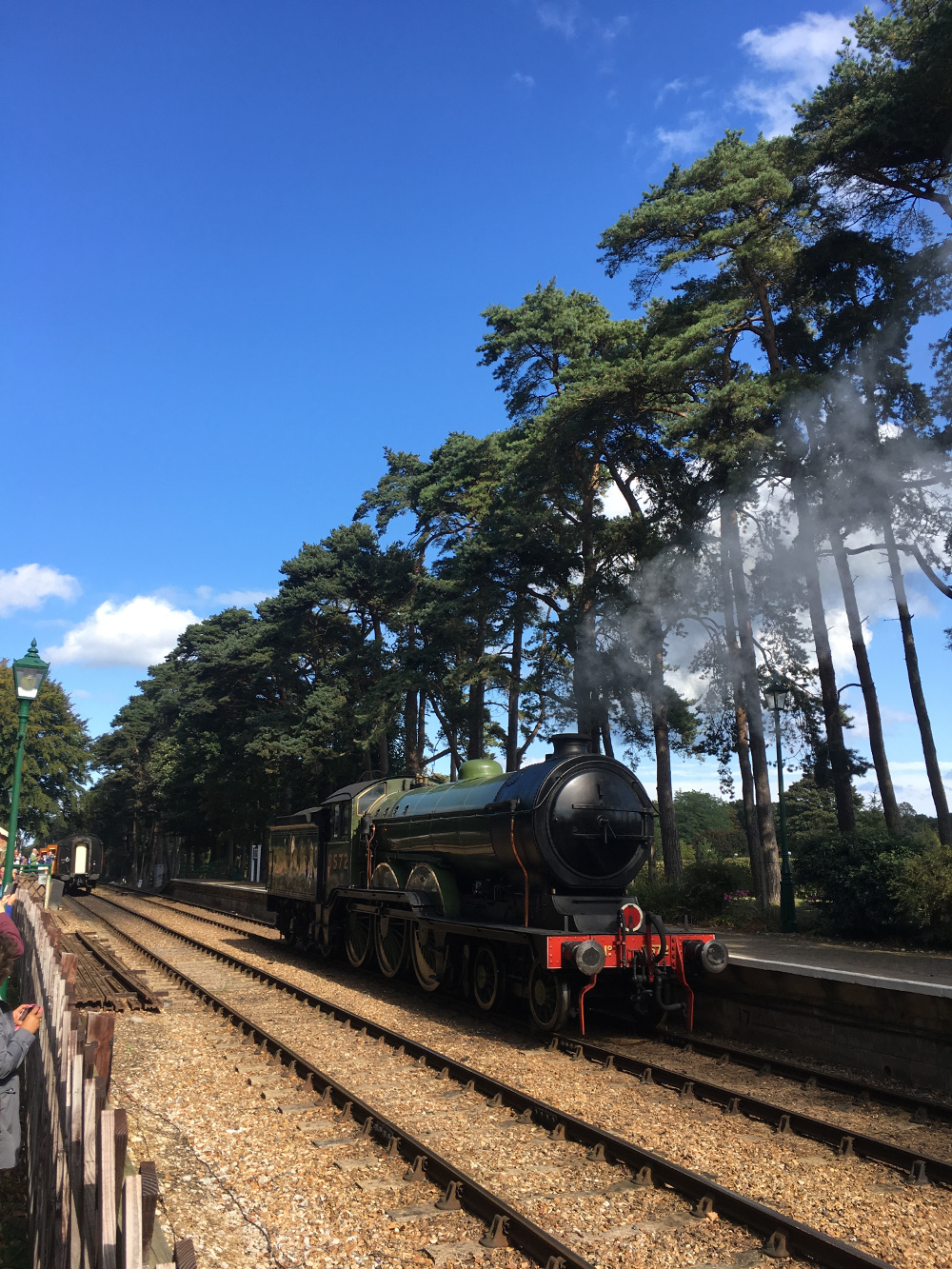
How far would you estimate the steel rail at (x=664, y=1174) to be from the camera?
14.2ft

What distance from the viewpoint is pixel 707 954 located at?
9266mm

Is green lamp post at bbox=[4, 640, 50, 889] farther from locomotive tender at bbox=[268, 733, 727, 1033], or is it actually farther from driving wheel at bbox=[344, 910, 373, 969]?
driving wheel at bbox=[344, 910, 373, 969]

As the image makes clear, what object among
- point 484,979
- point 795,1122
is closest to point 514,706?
point 484,979

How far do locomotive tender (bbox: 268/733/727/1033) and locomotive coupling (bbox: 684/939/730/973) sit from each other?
14 mm

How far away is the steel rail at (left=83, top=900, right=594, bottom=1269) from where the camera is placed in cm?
434

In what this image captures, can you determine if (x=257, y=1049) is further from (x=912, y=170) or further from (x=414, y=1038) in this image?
(x=912, y=170)

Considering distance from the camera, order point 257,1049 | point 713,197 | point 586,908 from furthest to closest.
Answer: point 713,197
point 586,908
point 257,1049

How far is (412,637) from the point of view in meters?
33.0

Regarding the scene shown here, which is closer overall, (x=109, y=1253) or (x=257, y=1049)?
(x=109, y=1253)

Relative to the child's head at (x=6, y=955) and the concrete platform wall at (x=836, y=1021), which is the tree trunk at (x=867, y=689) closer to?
the concrete platform wall at (x=836, y=1021)

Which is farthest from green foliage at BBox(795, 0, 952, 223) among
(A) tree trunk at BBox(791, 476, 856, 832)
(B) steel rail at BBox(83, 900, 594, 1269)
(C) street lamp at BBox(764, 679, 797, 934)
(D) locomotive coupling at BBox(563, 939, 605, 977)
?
(B) steel rail at BBox(83, 900, 594, 1269)

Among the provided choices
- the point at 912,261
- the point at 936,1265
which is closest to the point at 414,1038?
the point at 936,1265

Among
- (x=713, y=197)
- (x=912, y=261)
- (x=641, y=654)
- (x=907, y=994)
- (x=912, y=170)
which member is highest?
(x=713, y=197)

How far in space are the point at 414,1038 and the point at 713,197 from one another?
17.8 m
